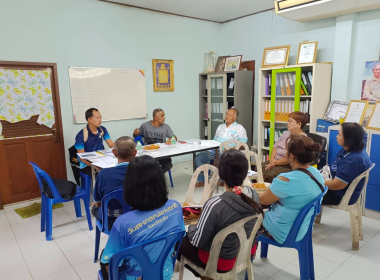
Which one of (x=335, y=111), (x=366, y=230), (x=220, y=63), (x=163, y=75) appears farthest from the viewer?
(x=220, y=63)

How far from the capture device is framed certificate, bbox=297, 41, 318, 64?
4113 mm

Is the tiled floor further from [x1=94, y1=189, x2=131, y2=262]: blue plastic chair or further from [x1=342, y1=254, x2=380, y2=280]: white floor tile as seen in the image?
[x1=94, y1=189, x2=131, y2=262]: blue plastic chair

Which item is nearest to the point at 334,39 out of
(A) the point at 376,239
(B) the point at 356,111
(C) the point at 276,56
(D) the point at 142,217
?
(C) the point at 276,56

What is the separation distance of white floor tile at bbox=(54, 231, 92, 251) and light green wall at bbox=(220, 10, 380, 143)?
3.72 m

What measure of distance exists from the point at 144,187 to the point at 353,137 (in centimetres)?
204

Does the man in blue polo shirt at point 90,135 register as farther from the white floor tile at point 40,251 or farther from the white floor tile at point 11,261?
the white floor tile at point 11,261

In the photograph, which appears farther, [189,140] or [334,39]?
[189,140]

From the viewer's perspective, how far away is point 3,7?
3.48 meters

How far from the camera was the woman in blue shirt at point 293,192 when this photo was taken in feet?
6.01

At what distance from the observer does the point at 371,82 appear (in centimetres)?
374

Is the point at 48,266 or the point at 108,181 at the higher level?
the point at 108,181

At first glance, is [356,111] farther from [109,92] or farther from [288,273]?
[109,92]

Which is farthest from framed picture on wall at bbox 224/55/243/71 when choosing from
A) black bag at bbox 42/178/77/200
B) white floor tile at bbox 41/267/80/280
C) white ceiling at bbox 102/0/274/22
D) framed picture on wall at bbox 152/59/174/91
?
white floor tile at bbox 41/267/80/280

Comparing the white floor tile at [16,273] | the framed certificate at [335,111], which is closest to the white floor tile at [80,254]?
the white floor tile at [16,273]
